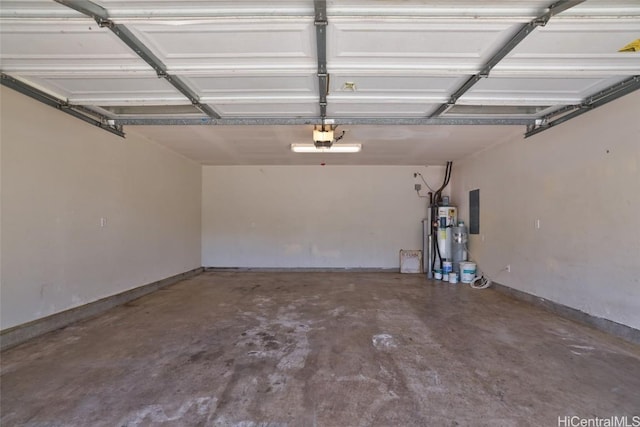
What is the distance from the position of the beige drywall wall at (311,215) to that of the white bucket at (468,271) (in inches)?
59.7

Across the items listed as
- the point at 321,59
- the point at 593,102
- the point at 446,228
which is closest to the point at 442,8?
the point at 321,59

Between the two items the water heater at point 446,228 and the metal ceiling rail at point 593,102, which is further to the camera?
the water heater at point 446,228

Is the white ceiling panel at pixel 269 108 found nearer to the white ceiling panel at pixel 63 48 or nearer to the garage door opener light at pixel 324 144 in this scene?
the garage door opener light at pixel 324 144

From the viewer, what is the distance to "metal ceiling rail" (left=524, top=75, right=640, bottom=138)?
2.95 m

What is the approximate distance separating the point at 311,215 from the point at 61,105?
16.9ft

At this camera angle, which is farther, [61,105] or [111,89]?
[61,105]

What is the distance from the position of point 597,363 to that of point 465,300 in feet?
7.20

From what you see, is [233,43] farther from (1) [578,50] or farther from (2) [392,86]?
(1) [578,50]

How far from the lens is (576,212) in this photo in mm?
3795

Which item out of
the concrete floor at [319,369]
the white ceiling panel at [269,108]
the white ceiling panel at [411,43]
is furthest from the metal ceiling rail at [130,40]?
the concrete floor at [319,369]

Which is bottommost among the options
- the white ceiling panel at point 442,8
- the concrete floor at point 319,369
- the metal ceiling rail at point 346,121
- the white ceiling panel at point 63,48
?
the concrete floor at point 319,369

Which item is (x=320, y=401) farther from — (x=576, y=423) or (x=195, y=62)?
(x=195, y=62)

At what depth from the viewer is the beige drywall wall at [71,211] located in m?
3.04

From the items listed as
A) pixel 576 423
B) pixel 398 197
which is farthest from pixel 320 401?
pixel 398 197
